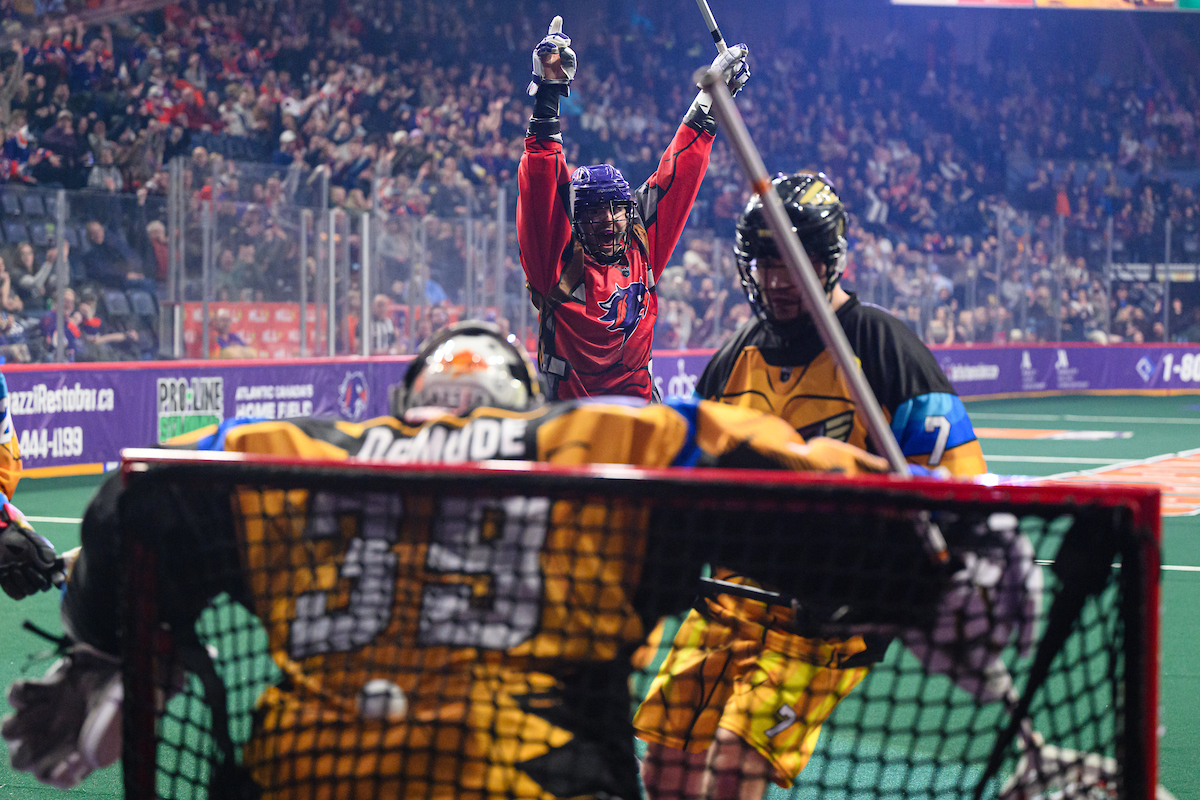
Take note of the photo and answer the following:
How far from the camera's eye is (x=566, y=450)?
83.7 inches

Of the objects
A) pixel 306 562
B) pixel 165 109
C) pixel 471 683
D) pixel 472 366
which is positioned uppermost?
pixel 165 109

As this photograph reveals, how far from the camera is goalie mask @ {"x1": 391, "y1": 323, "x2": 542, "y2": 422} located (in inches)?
89.4

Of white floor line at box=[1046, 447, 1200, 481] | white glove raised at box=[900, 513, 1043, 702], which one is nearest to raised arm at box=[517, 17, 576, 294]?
white glove raised at box=[900, 513, 1043, 702]

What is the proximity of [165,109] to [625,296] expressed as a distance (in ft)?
38.8

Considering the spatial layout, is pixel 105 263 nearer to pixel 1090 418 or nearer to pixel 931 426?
pixel 931 426

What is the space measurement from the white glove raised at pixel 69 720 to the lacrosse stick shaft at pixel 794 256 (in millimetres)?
1331

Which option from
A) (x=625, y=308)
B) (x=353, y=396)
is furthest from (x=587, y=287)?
(x=353, y=396)

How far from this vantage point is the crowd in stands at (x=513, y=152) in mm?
12461

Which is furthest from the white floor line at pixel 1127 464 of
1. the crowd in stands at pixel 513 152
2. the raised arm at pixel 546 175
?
the raised arm at pixel 546 175

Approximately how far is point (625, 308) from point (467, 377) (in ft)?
9.08

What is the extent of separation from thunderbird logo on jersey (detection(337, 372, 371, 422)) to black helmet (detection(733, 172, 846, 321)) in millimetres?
10458

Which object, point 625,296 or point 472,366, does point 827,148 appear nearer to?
point 625,296

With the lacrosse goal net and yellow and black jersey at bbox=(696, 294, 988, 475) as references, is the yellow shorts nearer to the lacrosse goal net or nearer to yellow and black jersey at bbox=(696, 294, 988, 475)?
yellow and black jersey at bbox=(696, 294, 988, 475)

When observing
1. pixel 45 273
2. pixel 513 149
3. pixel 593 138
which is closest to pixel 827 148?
pixel 593 138
